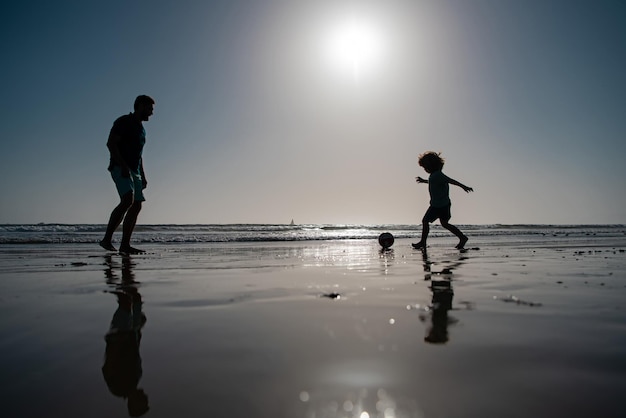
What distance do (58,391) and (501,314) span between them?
1765 mm

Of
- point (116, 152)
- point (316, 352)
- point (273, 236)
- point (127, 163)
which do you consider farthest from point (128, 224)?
point (273, 236)

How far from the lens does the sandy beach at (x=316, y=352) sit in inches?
37.6

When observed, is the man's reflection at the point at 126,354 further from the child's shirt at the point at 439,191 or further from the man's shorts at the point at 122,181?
the child's shirt at the point at 439,191

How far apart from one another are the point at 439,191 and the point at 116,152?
6.49 metres

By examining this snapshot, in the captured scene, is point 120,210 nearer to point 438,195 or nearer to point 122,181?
point 122,181

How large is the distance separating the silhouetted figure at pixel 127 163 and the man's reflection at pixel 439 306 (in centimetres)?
438

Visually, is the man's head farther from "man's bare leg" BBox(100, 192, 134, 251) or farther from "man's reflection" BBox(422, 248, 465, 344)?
"man's reflection" BBox(422, 248, 465, 344)

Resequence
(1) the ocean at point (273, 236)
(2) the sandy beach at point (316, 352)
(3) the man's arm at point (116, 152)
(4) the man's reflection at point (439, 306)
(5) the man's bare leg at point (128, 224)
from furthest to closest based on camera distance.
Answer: (1) the ocean at point (273, 236), (5) the man's bare leg at point (128, 224), (3) the man's arm at point (116, 152), (4) the man's reflection at point (439, 306), (2) the sandy beach at point (316, 352)

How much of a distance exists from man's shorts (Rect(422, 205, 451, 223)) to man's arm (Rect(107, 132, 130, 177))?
621 cm

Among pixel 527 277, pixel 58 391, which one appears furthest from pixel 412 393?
pixel 527 277

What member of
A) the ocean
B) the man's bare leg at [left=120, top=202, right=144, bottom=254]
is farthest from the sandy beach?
the ocean

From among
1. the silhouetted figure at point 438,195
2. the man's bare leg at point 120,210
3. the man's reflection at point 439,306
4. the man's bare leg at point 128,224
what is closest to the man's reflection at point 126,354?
the man's reflection at point 439,306

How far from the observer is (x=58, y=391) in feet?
3.39

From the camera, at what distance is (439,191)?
29.2 feet
